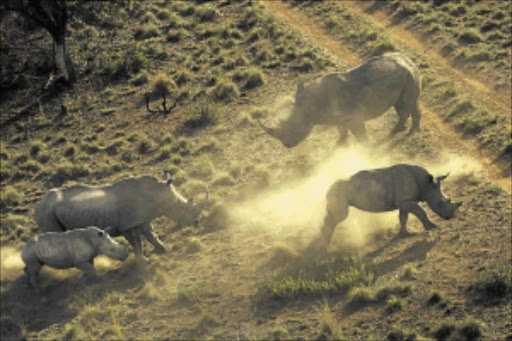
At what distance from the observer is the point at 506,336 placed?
1709 centimetres

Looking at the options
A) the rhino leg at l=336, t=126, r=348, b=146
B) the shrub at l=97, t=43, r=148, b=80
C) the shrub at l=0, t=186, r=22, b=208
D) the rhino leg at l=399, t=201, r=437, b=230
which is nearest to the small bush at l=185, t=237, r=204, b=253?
the rhino leg at l=399, t=201, r=437, b=230

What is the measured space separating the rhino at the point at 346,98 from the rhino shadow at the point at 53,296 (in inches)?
283

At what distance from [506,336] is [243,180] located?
39.3 ft

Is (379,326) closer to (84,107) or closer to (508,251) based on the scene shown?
(508,251)

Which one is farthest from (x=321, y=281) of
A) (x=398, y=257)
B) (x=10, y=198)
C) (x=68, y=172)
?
(x=10, y=198)

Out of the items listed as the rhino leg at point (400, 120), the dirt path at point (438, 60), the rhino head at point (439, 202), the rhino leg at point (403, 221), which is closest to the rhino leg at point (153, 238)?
the rhino leg at point (403, 221)

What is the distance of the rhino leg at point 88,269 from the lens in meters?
21.0

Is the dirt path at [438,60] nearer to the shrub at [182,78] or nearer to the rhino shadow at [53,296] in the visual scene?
the shrub at [182,78]

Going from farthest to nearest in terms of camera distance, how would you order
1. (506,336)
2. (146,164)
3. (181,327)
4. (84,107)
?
(84,107) → (146,164) → (181,327) → (506,336)

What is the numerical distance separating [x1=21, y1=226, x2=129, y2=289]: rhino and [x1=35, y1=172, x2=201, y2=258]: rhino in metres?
0.97

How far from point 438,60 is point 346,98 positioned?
10446 mm

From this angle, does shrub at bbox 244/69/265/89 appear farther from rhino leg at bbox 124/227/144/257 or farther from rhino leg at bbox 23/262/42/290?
rhino leg at bbox 23/262/42/290

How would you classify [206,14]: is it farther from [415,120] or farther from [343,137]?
[415,120]

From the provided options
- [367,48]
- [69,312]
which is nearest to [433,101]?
[367,48]
